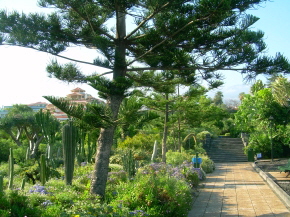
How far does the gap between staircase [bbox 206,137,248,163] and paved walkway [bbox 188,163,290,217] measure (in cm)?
990

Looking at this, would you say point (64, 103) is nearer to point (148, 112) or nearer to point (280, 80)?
point (148, 112)

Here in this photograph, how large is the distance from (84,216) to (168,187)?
2195 millimetres

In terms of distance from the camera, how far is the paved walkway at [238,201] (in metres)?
6.09

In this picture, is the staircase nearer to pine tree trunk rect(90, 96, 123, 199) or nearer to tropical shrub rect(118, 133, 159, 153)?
tropical shrub rect(118, 133, 159, 153)

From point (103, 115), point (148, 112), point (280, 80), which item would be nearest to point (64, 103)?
point (103, 115)

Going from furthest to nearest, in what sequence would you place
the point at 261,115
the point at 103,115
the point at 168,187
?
the point at 261,115 < the point at 168,187 < the point at 103,115

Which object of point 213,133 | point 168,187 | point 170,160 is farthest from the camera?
point 213,133

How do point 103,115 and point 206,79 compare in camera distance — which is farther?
point 206,79

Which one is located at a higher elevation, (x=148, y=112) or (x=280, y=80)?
(x=280, y=80)

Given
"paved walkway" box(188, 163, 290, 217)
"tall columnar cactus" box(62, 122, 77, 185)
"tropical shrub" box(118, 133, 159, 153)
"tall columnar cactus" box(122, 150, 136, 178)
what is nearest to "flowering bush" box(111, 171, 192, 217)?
"paved walkway" box(188, 163, 290, 217)

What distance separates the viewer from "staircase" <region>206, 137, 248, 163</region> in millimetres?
19720

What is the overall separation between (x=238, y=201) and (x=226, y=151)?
14.4 meters

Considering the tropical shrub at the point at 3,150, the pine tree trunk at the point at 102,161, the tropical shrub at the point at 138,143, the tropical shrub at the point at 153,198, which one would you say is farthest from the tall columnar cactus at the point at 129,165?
the tropical shrub at the point at 3,150

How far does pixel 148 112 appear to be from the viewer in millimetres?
5258
